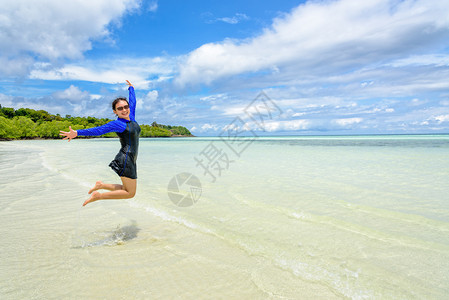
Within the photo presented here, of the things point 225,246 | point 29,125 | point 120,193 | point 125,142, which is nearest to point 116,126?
point 125,142

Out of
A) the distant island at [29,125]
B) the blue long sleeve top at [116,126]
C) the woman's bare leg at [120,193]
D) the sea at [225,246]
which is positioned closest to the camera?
the sea at [225,246]

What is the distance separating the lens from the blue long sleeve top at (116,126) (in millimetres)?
4215

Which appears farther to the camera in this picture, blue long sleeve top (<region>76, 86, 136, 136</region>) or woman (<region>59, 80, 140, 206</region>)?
woman (<region>59, 80, 140, 206</region>)

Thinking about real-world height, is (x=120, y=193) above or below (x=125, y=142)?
below

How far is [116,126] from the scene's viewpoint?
438 centimetres

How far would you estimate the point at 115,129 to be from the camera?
434cm

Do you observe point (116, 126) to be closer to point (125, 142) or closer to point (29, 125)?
point (125, 142)

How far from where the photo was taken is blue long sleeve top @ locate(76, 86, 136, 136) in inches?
166

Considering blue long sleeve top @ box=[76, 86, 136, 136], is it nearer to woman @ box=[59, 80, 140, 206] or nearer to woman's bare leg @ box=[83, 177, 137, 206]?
woman @ box=[59, 80, 140, 206]

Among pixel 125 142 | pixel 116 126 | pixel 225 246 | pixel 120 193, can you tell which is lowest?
pixel 225 246

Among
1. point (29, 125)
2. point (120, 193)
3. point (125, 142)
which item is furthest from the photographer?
point (29, 125)

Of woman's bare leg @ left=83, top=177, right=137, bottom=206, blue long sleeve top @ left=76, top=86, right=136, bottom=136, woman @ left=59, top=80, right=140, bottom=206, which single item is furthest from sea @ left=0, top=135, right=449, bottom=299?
blue long sleeve top @ left=76, top=86, right=136, bottom=136

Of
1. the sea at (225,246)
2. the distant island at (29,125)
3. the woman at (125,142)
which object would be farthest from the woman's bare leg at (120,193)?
the distant island at (29,125)

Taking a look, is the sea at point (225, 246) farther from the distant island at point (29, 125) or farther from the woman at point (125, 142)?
the distant island at point (29, 125)
